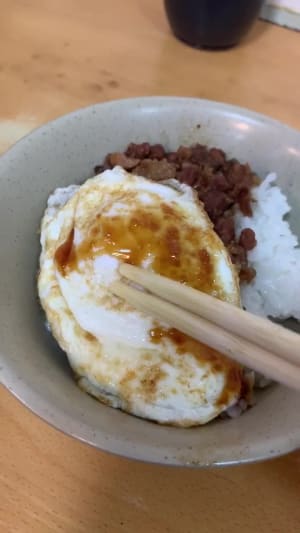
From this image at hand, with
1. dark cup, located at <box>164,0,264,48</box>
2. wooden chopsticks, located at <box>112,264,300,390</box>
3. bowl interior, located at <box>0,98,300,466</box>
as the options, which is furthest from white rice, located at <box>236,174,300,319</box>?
dark cup, located at <box>164,0,264,48</box>

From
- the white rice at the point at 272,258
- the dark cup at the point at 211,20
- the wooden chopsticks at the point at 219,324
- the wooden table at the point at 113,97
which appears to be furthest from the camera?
the dark cup at the point at 211,20

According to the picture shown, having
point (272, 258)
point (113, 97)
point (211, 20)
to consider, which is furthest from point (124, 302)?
point (211, 20)

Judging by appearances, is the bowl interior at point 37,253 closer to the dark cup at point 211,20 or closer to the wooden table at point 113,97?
the wooden table at point 113,97

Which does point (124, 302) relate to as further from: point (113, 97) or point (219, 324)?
point (113, 97)

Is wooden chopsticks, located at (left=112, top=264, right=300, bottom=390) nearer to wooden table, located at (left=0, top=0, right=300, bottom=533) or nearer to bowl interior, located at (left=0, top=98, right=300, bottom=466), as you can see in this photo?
bowl interior, located at (left=0, top=98, right=300, bottom=466)

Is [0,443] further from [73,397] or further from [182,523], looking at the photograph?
[182,523]

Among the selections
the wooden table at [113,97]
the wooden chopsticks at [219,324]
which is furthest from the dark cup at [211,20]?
the wooden chopsticks at [219,324]
